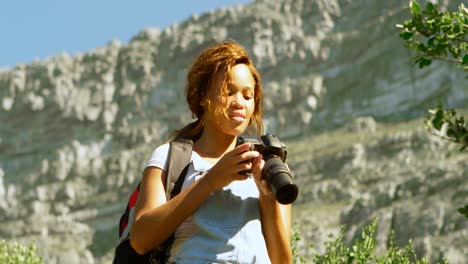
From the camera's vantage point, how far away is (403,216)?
82250 mm

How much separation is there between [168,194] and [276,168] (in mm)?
614

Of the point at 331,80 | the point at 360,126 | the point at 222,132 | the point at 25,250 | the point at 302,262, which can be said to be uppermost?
the point at 331,80

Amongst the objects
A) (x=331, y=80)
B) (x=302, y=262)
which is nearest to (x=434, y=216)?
(x=331, y=80)

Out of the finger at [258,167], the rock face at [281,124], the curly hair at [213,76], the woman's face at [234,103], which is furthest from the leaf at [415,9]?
the rock face at [281,124]

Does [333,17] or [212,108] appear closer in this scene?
[212,108]

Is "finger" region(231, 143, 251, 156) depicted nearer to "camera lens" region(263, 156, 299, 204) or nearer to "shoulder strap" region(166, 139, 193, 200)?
"camera lens" region(263, 156, 299, 204)

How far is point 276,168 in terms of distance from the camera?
438cm

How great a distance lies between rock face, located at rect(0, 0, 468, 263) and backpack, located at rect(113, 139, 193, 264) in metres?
69.2

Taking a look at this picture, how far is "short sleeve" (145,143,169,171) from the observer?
15.5 ft

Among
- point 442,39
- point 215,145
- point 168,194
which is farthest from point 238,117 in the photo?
point 442,39

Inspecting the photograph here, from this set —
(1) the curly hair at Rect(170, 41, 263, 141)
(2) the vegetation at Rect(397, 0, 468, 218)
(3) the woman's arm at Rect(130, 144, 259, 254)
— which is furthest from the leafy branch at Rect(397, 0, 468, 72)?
(3) the woman's arm at Rect(130, 144, 259, 254)

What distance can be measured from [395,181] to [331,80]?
36604 millimetres

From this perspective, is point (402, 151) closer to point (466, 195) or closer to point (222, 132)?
point (466, 195)

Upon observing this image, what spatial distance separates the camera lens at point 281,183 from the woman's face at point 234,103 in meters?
0.48
